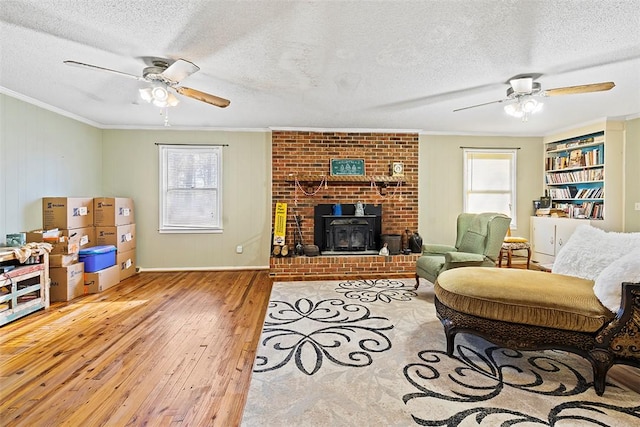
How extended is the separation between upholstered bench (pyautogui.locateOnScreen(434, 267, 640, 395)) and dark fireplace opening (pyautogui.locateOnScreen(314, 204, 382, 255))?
2.72m

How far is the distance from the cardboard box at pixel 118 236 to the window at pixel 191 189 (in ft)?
1.51

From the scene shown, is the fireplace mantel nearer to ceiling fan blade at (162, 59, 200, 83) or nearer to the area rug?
the area rug

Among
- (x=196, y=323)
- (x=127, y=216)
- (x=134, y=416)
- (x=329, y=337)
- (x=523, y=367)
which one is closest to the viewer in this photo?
(x=134, y=416)

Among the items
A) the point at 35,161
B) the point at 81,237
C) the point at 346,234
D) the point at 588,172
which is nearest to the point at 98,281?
the point at 81,237

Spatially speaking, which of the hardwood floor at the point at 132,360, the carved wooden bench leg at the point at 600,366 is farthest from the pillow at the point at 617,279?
the hardwood floor at the point at 132,360

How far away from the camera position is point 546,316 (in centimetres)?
197

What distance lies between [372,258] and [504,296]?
284cm

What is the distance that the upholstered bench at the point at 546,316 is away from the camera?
1.84 m

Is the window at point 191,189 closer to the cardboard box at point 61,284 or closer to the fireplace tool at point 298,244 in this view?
the fireplace tool at point 298,244

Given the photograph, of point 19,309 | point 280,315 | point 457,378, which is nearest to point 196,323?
point 280,315

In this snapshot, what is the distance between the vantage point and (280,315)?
3121mm

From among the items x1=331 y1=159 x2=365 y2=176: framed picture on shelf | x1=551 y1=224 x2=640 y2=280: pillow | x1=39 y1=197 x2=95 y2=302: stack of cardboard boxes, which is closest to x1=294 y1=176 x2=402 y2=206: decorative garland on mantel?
x1=331 y1=159 x2=365 y2=176: framed picture on shelf

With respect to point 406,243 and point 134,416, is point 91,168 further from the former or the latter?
point 406,243

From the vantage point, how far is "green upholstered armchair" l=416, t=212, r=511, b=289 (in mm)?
3350
